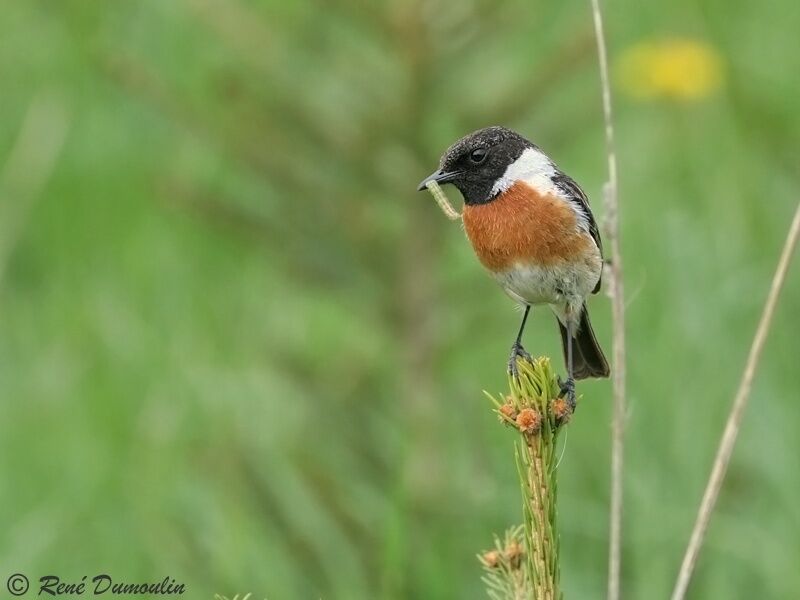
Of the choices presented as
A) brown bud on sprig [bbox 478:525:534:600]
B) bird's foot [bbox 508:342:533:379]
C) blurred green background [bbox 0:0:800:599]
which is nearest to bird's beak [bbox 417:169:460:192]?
bird's foot [bbox 508:342:533:379]

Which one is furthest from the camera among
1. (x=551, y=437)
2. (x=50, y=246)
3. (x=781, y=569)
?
(x=50, y=246)

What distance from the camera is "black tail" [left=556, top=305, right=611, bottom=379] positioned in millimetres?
3801

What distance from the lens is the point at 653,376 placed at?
528 cm

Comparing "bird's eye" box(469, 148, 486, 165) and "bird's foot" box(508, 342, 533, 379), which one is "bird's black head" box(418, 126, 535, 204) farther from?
"bird's foot" box(508, 342, 533, 379)

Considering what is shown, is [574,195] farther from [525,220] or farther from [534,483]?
[534,483]

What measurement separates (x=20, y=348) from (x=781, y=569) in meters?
3.58

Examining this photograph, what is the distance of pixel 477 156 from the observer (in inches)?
142

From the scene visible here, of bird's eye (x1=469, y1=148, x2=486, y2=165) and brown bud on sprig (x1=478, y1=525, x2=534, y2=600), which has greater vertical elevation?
bird's eye (x1=469, y1=148, x2=486, y2=165)

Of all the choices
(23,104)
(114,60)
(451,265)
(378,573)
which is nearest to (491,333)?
(451,265)

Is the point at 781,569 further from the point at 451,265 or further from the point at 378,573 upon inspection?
the point at 451,265

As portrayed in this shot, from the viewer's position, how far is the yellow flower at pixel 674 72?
23.6ft

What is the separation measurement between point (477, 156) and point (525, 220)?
0.66ft
